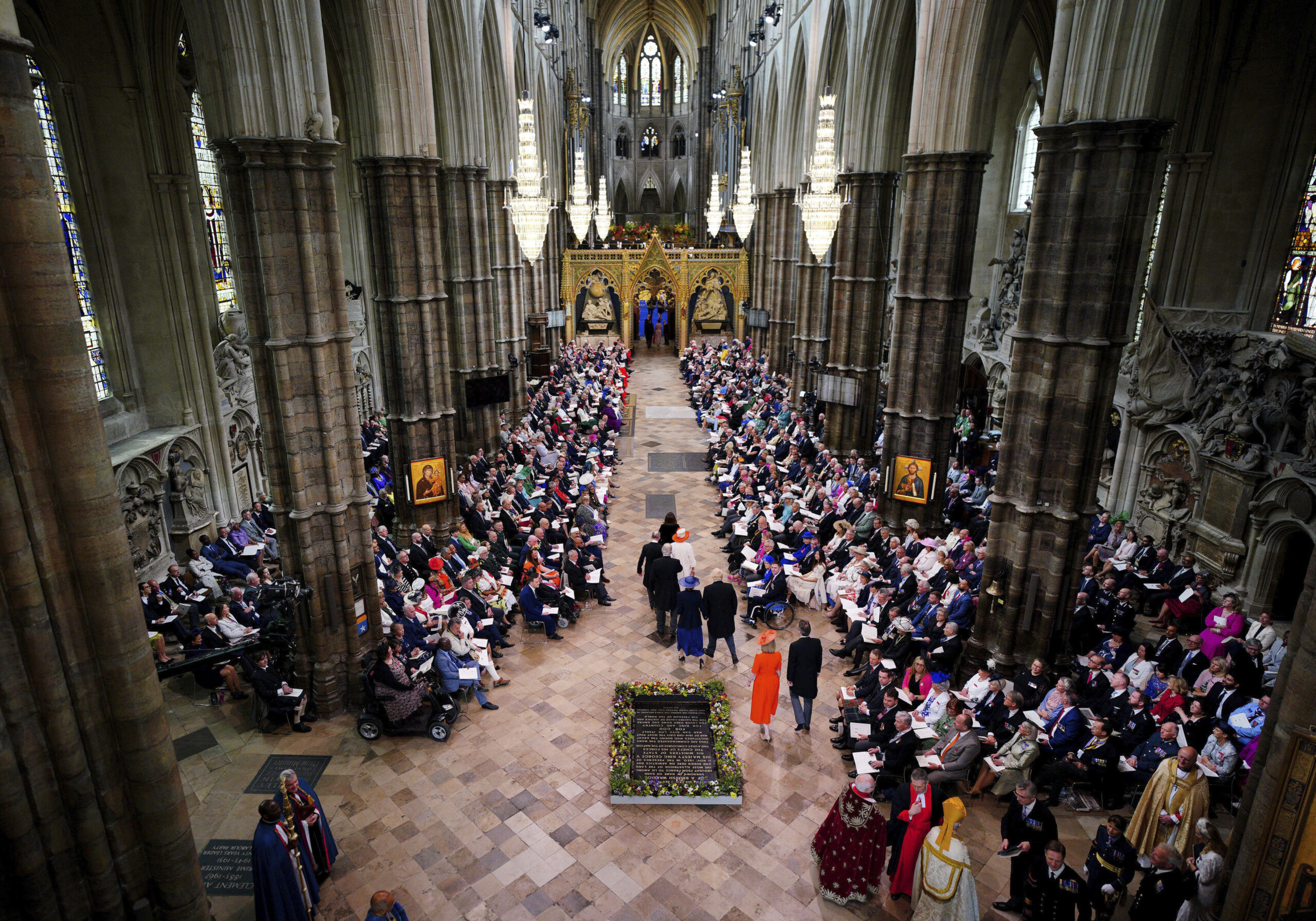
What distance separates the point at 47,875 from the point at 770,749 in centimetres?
706

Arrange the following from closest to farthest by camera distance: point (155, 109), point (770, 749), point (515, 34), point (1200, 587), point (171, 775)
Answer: point (171, 775)
point (770, 749)
point (1200, 587)
point (155, 109)
point (515, 34)

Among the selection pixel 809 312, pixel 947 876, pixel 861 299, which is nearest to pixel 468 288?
pixel 861 299

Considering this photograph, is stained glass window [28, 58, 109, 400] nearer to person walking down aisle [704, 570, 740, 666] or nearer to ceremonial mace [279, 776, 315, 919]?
ceremonial mace [279, 776, 315, 919]

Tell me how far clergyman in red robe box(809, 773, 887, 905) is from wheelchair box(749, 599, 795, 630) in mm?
5268

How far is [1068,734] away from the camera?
320 inches

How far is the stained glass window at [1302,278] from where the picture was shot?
500 inches

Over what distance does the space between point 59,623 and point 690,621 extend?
7.55 metres

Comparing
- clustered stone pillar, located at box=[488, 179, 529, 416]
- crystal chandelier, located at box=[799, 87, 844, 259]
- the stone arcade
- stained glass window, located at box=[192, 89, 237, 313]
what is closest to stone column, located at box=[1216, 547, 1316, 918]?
the stone arcade

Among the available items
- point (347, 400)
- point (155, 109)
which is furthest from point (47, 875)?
point (155, 109)

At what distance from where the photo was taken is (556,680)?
10.7 m

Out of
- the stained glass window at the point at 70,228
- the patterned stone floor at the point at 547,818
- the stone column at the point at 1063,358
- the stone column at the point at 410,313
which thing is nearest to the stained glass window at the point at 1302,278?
the stone column at the point at 1063,358

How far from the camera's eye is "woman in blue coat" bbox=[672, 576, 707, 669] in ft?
35.4

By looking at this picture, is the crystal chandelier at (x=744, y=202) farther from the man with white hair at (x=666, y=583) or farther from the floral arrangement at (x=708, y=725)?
the floral arrangement at (x=708, y=725)

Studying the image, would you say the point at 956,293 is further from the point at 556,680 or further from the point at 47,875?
the point at 47,875
